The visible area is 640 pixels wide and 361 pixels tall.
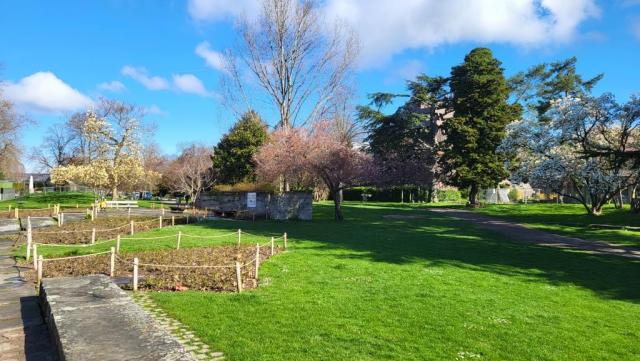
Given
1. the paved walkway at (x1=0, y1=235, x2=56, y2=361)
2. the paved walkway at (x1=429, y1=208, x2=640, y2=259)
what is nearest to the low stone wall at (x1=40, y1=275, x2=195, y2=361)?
the paved walkway at (x1=0, y1=235, x2=56, y2=361)

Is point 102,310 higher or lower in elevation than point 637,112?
lower

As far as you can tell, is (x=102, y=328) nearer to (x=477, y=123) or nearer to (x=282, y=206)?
(x=282, y=206)

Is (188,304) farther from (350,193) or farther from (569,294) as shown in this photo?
(350,193)

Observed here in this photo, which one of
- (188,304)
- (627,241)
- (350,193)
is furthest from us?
(350,193)

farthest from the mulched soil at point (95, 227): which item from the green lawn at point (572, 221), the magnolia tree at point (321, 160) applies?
the green lawn at point (572, 221)

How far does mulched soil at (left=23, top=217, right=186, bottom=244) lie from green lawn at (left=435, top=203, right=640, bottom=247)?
850 inches

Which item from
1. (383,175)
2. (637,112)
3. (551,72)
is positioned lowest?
(383,175)

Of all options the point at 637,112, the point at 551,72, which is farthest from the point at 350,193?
the point at 637,112

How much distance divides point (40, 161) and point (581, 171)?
74.2 meters

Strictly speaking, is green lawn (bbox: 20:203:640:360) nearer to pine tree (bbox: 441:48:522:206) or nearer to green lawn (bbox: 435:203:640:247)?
green lawn (bbox: 435:203:640:247)

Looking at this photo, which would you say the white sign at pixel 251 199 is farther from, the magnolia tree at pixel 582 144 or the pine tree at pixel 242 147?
the magnolia tree at pixel 582 144

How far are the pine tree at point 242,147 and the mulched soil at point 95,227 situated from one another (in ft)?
44.4

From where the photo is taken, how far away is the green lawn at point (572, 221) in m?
22.0

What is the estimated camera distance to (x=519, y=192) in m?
59.7
